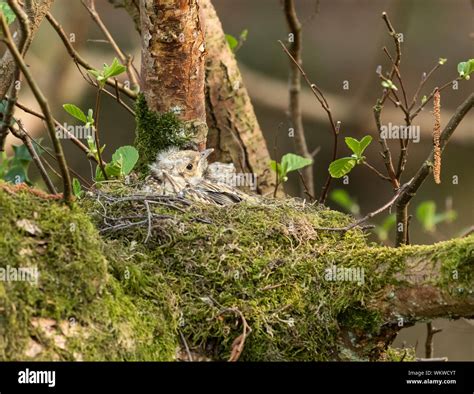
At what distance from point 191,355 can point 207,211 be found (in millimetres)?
1015

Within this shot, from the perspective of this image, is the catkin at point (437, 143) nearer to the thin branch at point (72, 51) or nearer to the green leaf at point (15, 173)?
the thin branch at point (72, 51)

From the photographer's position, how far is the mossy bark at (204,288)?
2.89 meters

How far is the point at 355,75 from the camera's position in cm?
1005

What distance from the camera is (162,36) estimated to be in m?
4.50

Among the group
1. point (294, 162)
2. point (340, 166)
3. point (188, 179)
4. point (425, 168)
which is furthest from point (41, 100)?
point (294, 162)

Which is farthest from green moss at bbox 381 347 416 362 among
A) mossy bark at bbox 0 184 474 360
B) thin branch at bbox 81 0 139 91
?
thin branch at bbox 81 0 139 91

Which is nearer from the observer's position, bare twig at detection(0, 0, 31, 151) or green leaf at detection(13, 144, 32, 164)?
bare twig at detection(0, 0, 31, 151)

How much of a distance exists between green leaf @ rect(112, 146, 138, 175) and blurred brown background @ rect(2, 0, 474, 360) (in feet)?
13.2

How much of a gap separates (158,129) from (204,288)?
1459mm

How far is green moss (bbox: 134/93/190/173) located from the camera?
184 inches

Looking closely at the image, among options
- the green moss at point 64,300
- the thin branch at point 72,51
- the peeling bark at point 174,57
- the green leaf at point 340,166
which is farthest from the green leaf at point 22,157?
the green moss at point 64,300

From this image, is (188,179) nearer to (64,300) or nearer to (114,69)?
(114,69)

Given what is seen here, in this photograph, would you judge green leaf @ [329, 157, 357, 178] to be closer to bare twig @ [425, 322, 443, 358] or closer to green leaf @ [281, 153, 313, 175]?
green leaf @ [281, 153, 313, 175]

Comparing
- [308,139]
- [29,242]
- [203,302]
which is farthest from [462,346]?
[29,242]
